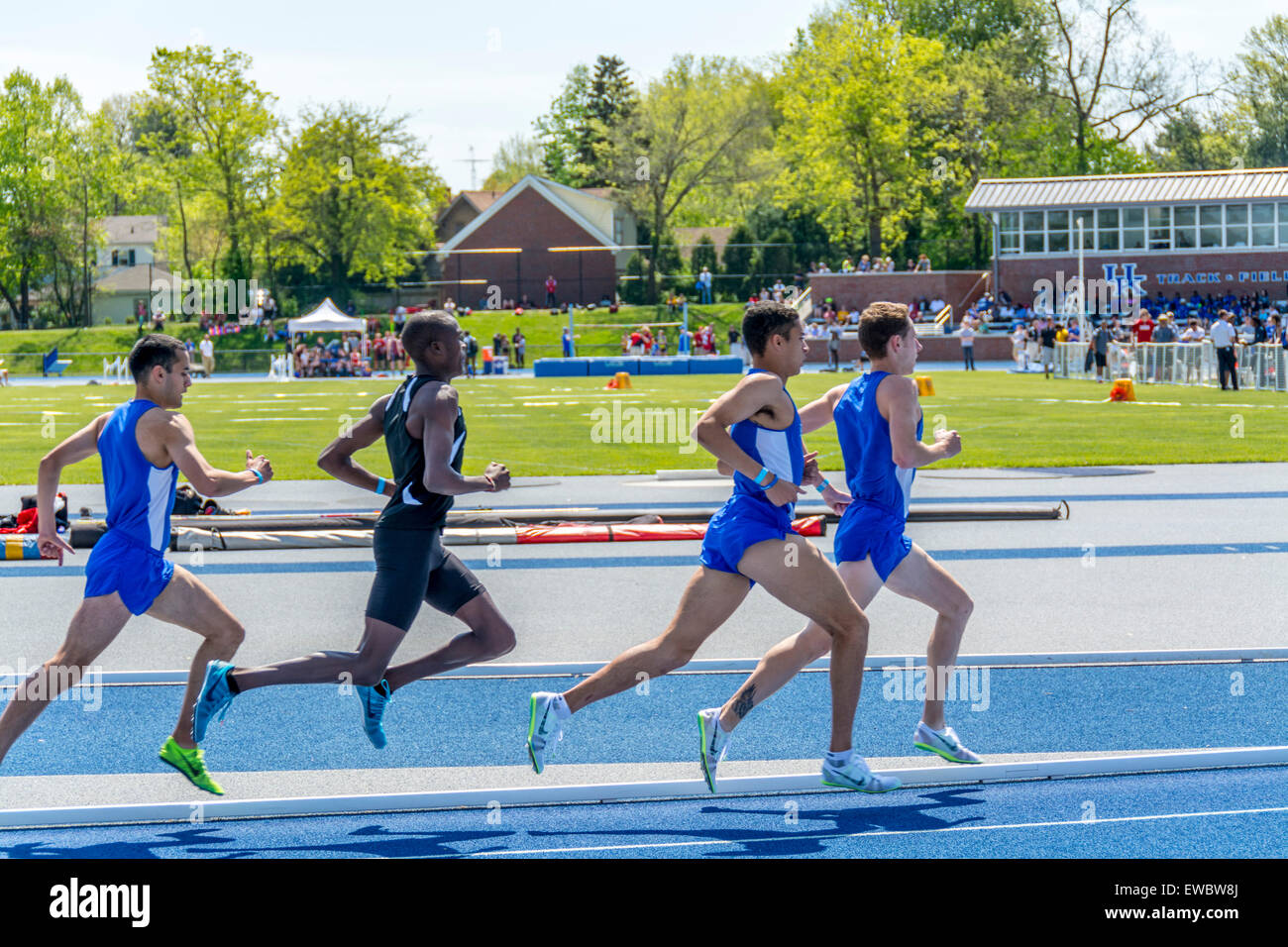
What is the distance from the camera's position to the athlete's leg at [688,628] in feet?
18.2

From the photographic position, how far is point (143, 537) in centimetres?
554

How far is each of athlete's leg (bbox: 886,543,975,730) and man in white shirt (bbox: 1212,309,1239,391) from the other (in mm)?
30858

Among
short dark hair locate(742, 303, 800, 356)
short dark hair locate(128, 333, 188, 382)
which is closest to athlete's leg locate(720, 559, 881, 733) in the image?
short dark hair locate(742, 303, 800, 356)

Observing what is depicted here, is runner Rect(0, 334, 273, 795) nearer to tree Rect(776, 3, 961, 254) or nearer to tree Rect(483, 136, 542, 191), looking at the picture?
tree Rect(776, 3, 961, 254)

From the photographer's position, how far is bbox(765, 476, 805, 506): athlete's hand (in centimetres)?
541

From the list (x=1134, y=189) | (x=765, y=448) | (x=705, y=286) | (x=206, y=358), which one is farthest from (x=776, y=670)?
(x=705, y=286)

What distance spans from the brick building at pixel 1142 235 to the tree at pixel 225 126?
3759 centimetres

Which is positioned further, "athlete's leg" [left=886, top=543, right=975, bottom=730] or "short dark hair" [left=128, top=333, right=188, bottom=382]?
"athlete's leg" [left=886, top=543, right=975, bottom=730]

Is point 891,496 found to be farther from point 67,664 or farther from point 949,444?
point 67,664

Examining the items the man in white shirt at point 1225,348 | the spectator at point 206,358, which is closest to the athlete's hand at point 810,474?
the man in white shirt at point 1225,348

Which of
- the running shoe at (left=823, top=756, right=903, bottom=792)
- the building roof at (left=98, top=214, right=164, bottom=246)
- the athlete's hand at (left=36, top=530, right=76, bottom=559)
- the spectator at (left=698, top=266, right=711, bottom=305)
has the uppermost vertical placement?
the building roof at (left=98, top=214, right=164, bottom=246)

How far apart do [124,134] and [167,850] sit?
130 m

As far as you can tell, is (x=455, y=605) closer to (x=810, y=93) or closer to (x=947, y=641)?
(x=947, y=641)
